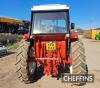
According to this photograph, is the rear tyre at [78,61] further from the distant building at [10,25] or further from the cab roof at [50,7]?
the distant building at [10,25]

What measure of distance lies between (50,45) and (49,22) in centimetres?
125

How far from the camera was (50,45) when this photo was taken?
1006cm

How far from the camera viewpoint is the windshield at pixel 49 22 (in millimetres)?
10531

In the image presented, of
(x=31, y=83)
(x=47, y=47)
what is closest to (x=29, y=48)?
(x=47, y=47)

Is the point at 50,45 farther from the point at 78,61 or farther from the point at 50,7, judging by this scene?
the point at 50,7

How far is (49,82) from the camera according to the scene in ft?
31.8

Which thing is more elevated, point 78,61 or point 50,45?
point 50,45

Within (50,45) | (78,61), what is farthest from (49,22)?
(78,61)

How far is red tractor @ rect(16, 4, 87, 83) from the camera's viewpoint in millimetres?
9539

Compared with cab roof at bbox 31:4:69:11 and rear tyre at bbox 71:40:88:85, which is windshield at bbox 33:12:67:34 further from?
rear tyre at bbox 71:40:88:85

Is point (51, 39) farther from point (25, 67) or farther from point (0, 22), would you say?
point (0, 22)

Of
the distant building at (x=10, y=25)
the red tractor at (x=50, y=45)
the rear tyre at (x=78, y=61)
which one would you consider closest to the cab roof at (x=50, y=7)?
the red tractor at (x=50, y=45)

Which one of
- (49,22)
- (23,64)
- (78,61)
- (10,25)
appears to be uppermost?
(10,25)

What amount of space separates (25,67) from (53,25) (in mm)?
2235
